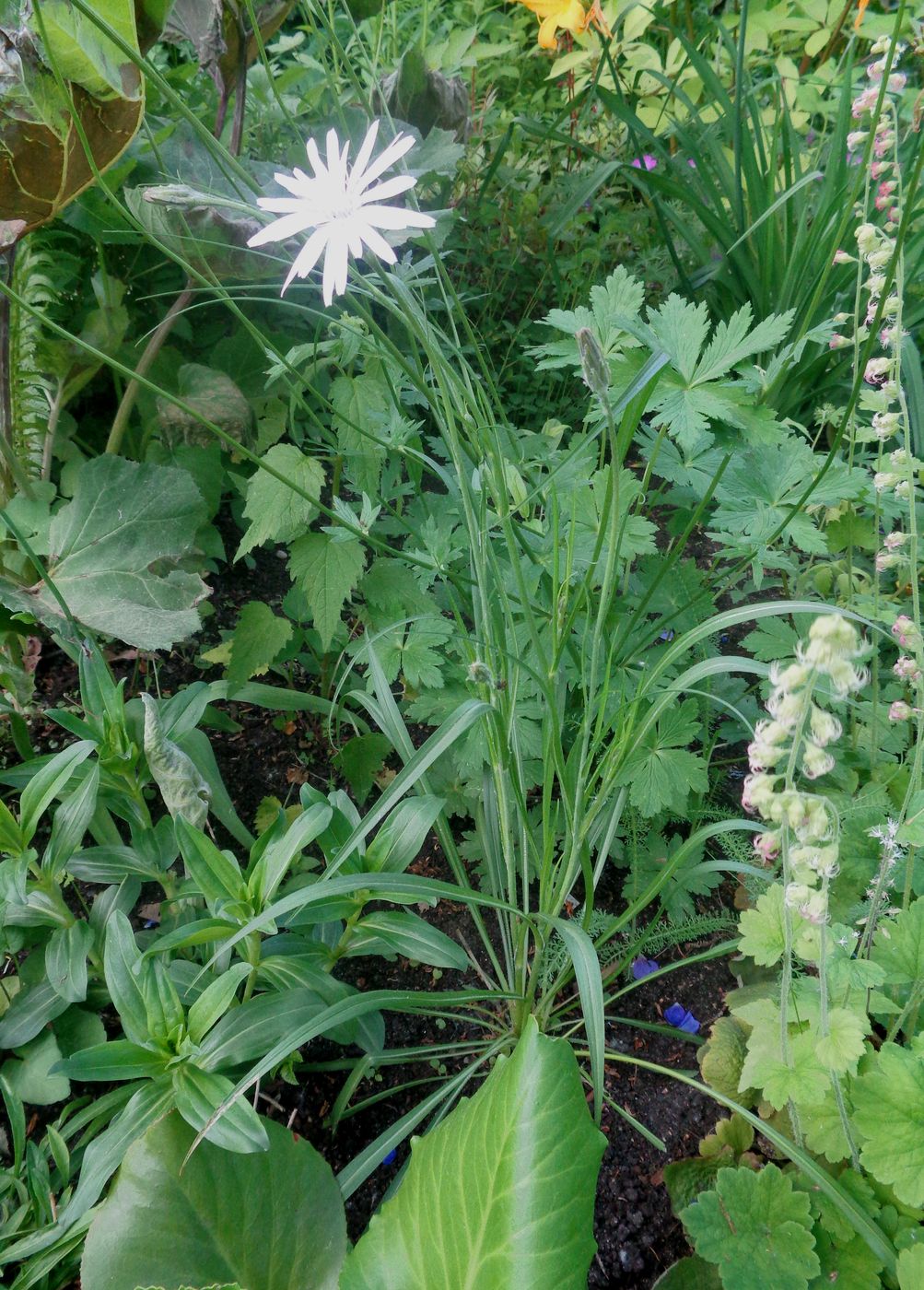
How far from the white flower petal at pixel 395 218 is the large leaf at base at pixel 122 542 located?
671 mm

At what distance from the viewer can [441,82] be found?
5.99ft

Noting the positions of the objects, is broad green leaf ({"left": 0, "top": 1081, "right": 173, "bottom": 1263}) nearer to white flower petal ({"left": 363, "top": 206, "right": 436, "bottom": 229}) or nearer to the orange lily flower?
white flower petal ({"left": 363, "top": 206, "right": 436, "bottom": 229})

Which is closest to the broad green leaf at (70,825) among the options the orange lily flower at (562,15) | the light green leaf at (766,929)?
the light green leaf at (766,929)

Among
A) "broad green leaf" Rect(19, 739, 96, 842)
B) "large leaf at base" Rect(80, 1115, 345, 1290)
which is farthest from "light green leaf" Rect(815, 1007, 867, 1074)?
"broad green leaf" Rect(19, 739, 96, 842)

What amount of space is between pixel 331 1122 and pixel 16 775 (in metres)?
0.59

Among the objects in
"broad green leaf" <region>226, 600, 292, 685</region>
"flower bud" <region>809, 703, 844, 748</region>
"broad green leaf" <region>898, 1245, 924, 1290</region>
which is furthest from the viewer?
"broad green leaf" <region>226, 600, 292, 685</region>

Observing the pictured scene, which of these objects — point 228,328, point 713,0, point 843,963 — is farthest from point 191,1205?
point 713,0

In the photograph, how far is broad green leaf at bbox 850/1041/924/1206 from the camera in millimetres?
857

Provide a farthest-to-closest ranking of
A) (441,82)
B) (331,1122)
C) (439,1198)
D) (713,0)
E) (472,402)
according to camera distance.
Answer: (713,0), (441,82), (331,1122), (472,402), (439,1198)

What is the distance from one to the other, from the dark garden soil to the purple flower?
0.04 feet

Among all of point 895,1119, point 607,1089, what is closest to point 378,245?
point 895,1119

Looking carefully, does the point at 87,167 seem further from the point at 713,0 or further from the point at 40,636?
the point at 713,0

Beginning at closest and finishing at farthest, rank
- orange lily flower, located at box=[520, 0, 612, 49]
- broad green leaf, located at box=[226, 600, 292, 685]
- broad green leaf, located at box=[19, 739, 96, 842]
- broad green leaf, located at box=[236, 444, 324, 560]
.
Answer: broad green leaf, located at box=[19, 739, 96, 842]
broad green leaf, located at box=[236, 444, 324, 560]
broad green leaf, located at box=[226, 600, 292, 685]
orange lily flower, located at box=[520, 0, 612, 49]

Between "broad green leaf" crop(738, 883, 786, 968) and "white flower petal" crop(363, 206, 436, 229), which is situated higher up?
"white flower petal" crop(363, 206, 436, 229)
